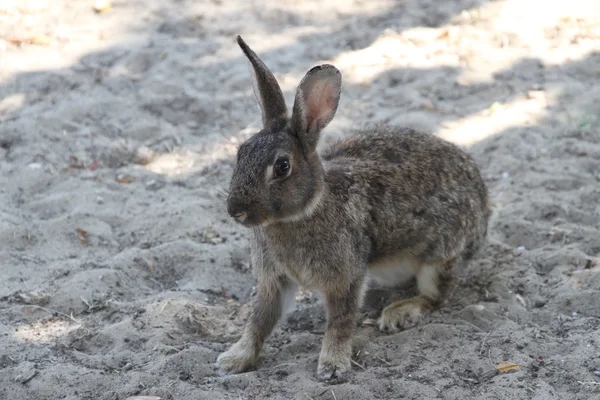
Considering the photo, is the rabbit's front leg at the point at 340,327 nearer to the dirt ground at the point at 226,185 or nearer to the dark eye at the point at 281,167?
the dirt ground at the point at 226,185

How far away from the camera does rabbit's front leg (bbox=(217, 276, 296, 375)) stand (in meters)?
4.58

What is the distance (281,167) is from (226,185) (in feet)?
7.59

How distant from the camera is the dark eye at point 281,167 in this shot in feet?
13.9

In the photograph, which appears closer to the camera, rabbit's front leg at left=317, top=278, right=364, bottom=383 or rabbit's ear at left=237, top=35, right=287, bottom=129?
rabbit's ear at left=237, top=35, right=287, bottom=129

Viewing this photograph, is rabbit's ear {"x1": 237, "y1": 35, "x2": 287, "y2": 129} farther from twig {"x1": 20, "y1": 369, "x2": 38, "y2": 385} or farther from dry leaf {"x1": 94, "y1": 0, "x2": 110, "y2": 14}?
dry leaf {"x1": 94, "y1": 0, "x2": 110, "y2": 14}

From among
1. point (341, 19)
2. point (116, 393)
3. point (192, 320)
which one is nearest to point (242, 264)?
point (192, 320)

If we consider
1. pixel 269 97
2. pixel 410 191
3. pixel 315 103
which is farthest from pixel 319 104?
pixel 410 191

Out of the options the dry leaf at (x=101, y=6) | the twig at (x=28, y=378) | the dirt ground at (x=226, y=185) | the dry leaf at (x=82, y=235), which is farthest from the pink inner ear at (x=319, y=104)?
the dry leaf at (x=101, y=6)

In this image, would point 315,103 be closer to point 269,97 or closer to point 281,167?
point 269,97

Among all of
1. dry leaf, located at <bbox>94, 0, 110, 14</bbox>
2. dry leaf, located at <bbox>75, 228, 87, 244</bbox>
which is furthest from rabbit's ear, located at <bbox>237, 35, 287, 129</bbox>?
dry leaf, located at <bbox>94, 0, 110, 14</bbox>

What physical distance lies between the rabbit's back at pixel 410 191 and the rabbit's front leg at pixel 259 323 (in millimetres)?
572

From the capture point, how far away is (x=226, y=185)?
21.3 feet

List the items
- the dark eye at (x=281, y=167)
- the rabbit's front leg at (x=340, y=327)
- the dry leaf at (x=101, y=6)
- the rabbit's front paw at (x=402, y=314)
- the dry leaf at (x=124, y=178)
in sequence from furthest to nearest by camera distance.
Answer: the dry leaf at (x=101, y=6), the dry leaf at (x=124, y=178), the rabbit's front paw at (x=402, y=314), the rabbit's front leg at (x=340, y=327), the dark eye at (x=281, y=167)

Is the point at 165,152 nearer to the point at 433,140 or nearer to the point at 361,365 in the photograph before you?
the point at 433,140
